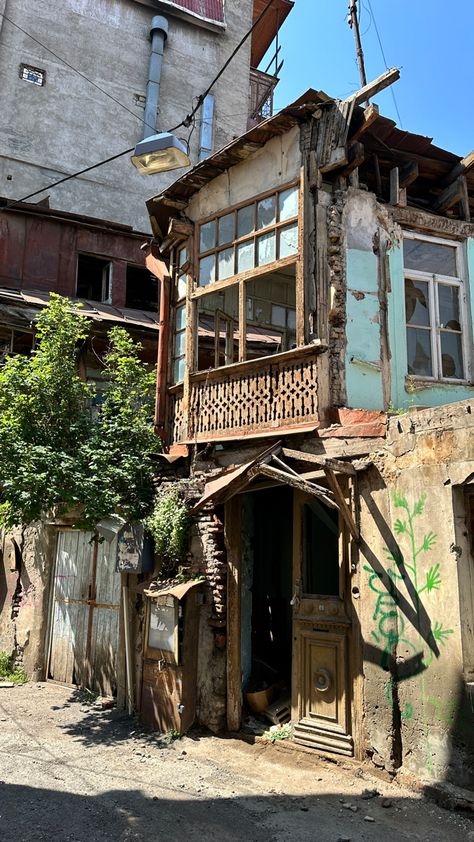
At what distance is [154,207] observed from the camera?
945cm

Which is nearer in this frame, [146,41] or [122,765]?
[122,765]

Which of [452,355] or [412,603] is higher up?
[452,355]

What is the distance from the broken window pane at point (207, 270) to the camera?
862 centimetres

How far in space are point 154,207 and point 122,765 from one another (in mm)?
7574

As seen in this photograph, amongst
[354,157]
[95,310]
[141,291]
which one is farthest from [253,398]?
[141,291]

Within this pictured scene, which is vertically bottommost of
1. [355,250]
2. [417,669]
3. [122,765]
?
[122,765]

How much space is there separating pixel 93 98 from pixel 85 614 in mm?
15340

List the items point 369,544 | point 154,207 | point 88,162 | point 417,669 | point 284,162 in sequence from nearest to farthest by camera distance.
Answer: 1. point 417,669
2. point 369,544
3. point 284,162
4. point 154,207
5. point 88,162

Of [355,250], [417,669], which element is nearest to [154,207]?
[355,250]

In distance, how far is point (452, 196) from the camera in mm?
7945

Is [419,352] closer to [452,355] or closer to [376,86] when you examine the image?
[452,355]

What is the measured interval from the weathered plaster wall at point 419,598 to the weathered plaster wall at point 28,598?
6149mm

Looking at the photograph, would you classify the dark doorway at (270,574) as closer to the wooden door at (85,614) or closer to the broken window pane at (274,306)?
the wooden door at (85,614)

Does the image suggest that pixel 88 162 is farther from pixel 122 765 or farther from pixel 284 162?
pixel 122 765
